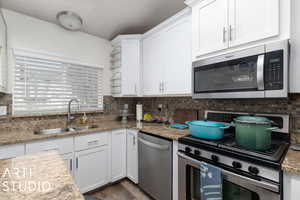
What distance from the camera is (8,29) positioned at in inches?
69.7

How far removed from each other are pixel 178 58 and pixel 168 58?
18 centimetres

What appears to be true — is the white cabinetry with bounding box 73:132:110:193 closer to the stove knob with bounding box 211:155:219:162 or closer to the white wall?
the white wall

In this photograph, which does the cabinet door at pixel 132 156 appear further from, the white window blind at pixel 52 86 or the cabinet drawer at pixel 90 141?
the white window blind at pixel 52 86

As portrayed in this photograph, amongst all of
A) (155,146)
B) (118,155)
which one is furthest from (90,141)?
(155,146)

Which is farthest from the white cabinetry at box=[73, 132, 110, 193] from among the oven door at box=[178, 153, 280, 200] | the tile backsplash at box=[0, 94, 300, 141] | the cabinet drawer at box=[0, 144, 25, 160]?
the oven door at box=[178, 153, 280, 200]

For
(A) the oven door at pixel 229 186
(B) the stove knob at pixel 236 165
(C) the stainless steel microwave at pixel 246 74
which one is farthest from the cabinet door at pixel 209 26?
(A) the oven door at pixel 229 186

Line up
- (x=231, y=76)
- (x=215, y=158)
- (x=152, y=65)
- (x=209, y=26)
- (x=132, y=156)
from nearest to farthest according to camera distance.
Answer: (x=215, y=158)
(x=231, y=76)
(x=209, y=26)
(x=132, y=156)
(x=152, y=65)

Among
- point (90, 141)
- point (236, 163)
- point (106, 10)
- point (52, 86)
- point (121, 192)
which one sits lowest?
point (121, 192)

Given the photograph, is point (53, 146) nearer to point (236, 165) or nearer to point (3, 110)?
point (3, 110)

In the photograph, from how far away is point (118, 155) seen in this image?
82.8 inches

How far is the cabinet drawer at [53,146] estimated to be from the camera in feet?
4.81

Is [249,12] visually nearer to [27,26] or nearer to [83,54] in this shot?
[83,54]

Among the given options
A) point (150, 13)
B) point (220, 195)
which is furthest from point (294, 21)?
point (150, 13)

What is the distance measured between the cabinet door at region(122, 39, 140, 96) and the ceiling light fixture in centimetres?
72
